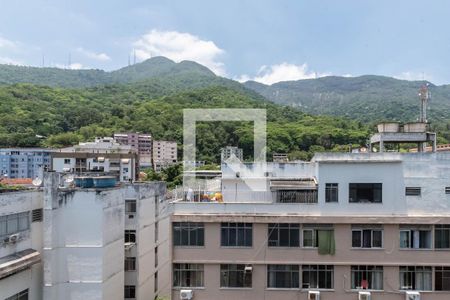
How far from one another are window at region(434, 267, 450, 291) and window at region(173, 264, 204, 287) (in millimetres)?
7587

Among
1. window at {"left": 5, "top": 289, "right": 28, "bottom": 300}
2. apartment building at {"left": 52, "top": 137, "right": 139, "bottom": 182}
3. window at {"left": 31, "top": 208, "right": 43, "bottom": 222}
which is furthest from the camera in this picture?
apartment building at {"left": 52, "top": 137, "right": 139, "bottom": 182}

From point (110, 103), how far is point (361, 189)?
105 m

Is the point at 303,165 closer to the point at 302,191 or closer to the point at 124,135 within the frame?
the point at 302,191

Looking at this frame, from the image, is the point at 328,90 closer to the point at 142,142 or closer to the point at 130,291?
the point at 142,142

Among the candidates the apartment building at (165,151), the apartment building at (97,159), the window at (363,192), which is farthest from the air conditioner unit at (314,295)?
the apartment building at (165,151)

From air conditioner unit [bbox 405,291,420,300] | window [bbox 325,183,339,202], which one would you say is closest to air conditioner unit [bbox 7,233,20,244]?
window [bbox 325,183,339,202]

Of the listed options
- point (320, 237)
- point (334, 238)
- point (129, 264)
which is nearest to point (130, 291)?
point (129, 264)

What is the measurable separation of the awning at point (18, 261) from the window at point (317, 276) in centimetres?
965

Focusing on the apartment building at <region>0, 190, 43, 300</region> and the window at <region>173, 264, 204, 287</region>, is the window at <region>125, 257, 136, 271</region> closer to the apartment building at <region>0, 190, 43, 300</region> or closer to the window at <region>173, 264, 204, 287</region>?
the apartment building at <region>0, 190, 43, 300</region>

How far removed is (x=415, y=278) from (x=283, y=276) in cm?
424

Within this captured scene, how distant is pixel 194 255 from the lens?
13781 mm

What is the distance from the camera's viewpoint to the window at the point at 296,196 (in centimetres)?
1404

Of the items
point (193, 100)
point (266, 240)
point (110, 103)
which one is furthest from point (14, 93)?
point (266, 240)

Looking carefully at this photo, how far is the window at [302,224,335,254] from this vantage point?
13508 millimetres
